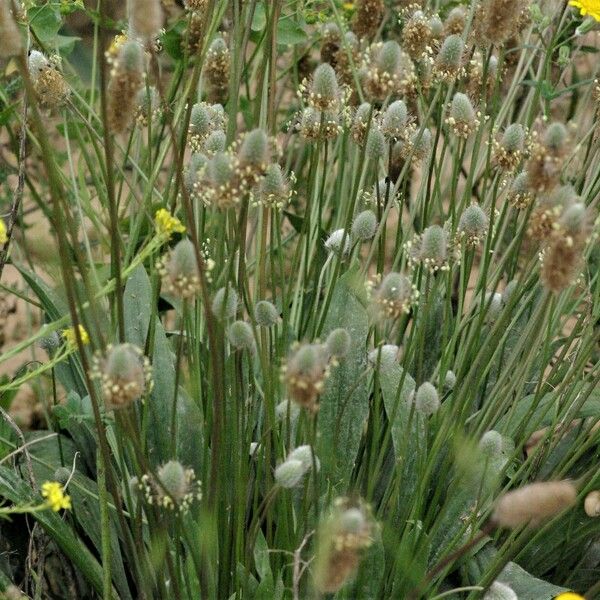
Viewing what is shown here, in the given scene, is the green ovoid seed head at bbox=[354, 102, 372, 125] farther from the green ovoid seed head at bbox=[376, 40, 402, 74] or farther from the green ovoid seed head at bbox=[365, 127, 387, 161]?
the green ovoid seed head at bbox=[376, 40, 402, 74]

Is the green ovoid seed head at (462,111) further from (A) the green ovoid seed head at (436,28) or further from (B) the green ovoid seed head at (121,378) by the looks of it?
(B) the green ovoid seed head at (121,378)

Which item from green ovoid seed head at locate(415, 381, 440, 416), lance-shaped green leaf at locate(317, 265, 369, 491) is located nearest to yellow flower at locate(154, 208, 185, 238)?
green ovoid seed head at locate(415, 381, 440, 416)

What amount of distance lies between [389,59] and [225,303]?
0.82 ft

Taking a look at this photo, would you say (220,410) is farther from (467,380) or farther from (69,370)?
(69,370)

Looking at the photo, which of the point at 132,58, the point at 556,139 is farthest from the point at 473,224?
the point at 132,58

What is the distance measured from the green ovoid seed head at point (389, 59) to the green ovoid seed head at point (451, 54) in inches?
6.8

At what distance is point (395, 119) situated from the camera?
1.12 metres

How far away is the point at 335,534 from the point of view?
71 cm

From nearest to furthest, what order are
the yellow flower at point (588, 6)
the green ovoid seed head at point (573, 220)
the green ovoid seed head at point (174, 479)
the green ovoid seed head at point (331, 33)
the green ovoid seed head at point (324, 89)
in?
the green ovoid seed head at point (573, 220)
the green ovoid seed head at point (174, 479)
the green ovoid seed head at point (324, 89)
the yellow flower at point (588, 6)
the green ovoid seed head at point (331, 33)

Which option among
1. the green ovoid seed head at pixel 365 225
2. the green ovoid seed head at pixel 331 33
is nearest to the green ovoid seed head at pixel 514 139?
the green ovoid seed head at pixel 365 225

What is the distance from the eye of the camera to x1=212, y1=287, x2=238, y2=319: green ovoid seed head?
88 cm

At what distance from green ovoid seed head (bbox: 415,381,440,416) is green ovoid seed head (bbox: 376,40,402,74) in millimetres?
277

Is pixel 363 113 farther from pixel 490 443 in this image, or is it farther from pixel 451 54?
pixel 490 443

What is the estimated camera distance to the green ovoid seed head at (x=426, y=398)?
3.32 ft
